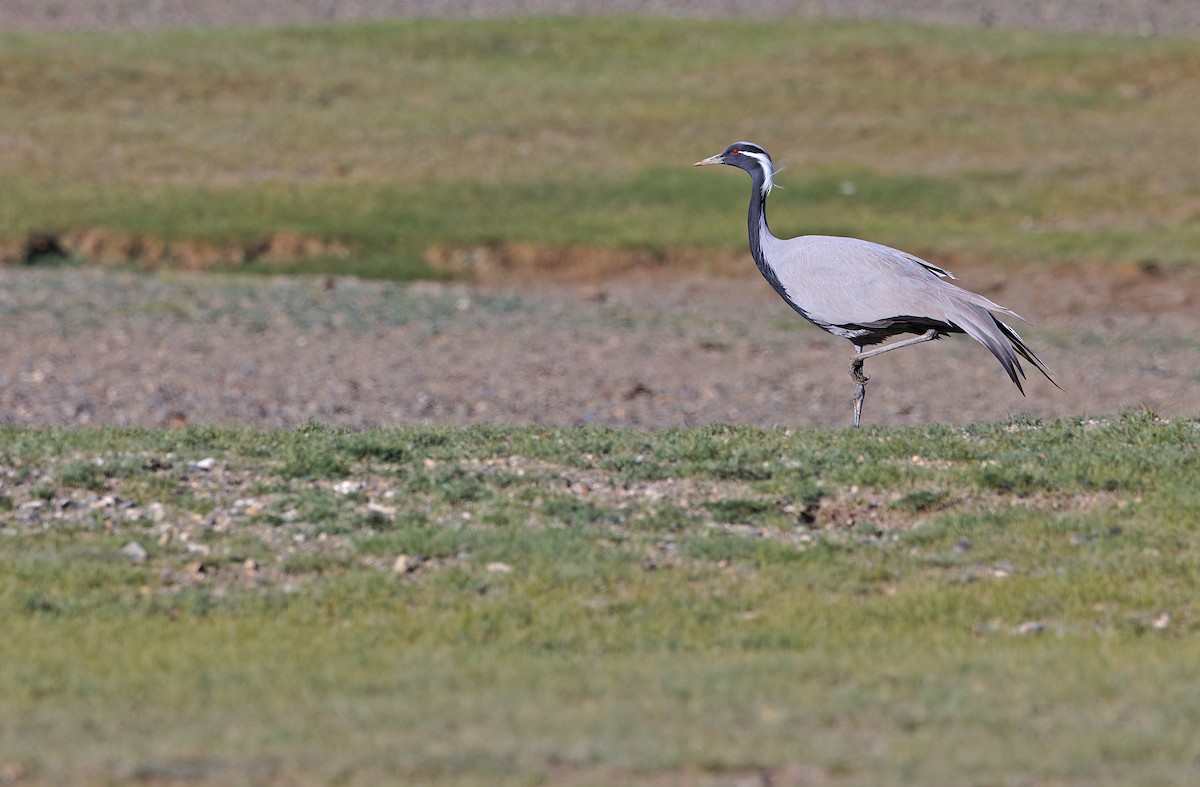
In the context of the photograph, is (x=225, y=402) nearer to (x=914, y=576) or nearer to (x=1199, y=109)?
(x=914, y=576)

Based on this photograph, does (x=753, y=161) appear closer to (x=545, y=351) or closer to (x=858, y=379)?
(x=858, y=379)

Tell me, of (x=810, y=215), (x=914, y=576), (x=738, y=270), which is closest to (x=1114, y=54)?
(x=810, y=215)

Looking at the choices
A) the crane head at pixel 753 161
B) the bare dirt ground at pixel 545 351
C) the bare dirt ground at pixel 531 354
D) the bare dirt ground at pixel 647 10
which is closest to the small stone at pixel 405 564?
the crane head at pixel 753 161

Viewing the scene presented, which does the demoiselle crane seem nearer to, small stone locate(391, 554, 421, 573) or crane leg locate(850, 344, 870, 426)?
crane leg locate(850, 344, 870, 426)

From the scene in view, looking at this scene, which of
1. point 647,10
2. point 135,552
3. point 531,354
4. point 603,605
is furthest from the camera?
point 647,10

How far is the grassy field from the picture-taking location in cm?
3056

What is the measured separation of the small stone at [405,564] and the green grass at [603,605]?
16 mm

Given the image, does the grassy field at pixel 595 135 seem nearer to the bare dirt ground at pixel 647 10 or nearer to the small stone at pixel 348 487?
the bare dirt ground at pixel 647 10

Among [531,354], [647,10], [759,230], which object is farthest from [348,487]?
[647,10]

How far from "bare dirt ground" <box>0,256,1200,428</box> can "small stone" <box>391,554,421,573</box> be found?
679 cm

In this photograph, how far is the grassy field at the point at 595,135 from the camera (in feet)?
100

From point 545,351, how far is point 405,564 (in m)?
12.3

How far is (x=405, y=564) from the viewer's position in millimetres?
11000

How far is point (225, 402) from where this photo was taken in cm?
1991
